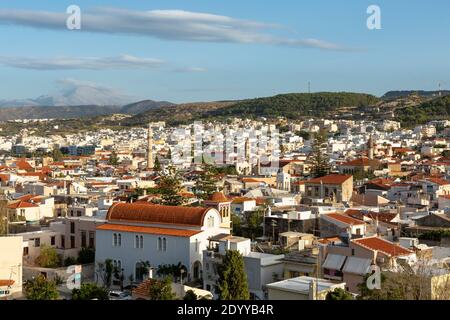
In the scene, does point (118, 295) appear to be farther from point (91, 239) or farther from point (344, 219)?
point (344, 219)

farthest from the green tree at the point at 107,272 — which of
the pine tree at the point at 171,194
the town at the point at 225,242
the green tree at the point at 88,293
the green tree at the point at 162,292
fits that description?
the pine tree at the point at 171,194

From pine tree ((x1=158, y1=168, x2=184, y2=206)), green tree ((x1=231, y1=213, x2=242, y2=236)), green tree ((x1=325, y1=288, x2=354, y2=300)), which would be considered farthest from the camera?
pine tree ((x1=158, y1=168, x2=184, y2=206))

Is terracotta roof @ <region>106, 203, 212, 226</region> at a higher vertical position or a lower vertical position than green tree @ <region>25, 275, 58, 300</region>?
higher

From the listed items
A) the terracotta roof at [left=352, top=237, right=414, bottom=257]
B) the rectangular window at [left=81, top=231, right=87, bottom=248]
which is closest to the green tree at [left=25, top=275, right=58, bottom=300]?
the terracotta roof at [left=352, top=237, right=414, bottom=257]

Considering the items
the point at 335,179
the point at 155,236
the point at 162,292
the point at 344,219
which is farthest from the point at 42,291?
the point at 335,179

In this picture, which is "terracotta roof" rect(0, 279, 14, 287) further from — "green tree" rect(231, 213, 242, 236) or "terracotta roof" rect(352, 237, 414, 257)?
"green tree" rect(231, 213, 242, 236)

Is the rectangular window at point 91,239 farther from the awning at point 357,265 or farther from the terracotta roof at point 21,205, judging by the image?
the awning at point 357,265

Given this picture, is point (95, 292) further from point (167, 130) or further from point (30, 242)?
point (167, 130)

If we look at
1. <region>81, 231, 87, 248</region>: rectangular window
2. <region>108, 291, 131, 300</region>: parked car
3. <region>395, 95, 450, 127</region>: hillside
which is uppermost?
<region>395, 95, 450, 127</region>: hillside
